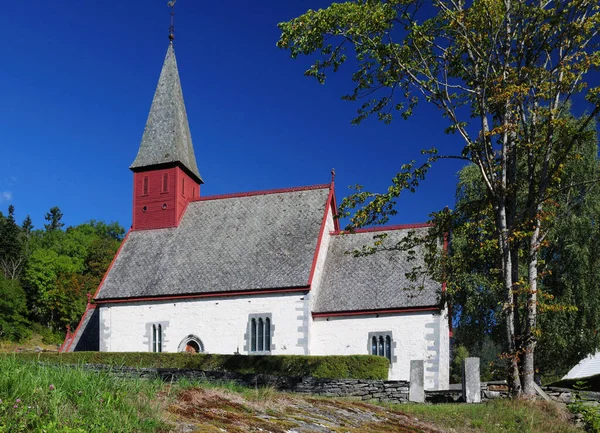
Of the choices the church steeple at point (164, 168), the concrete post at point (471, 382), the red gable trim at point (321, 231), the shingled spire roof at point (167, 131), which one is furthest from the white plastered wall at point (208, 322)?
the concrete post at point (471, 382)

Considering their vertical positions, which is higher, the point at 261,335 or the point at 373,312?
the point at 373,312

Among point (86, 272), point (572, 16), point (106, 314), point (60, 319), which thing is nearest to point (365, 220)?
point (572, 16)

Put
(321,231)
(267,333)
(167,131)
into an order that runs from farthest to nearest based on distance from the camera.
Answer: (167,131), (321,231), (267,333)

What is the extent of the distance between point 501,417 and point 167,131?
2605 cm

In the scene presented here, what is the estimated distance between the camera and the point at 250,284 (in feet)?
93.4

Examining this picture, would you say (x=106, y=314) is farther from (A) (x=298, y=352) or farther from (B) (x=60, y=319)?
(B) (x=60, y=319)

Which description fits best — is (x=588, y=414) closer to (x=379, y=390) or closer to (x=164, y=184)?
(x=379, y=390)

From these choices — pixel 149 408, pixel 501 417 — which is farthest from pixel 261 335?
pixel 149 408

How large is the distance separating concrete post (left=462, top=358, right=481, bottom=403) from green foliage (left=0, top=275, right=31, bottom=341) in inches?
1836

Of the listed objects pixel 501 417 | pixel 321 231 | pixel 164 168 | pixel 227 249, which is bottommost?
pixel 501 417

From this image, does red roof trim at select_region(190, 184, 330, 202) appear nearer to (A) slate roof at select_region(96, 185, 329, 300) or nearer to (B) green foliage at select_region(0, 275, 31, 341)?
(A) slate roof at select_region(96, 185, 329, 300)

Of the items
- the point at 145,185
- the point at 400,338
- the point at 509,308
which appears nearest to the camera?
the point at 509,308

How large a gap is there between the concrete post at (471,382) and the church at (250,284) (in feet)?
29.2

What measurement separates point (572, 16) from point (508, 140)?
3.26 meters
